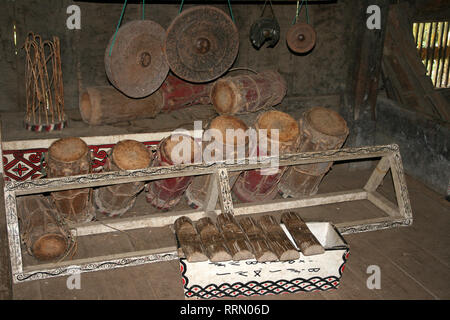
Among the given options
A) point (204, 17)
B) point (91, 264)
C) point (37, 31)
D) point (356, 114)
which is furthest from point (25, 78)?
point (356, 114)

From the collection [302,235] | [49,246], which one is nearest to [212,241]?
[302,235]

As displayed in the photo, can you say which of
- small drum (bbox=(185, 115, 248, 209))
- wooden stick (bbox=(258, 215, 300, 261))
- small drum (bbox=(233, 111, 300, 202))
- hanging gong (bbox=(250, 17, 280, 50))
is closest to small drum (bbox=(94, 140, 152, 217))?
small drum (bbox=(185, 115, 248, 209))

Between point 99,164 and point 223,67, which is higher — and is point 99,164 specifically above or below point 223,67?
below

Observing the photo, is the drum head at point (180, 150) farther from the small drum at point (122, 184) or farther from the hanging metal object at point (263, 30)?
the hanging metal object at point (263, 30)

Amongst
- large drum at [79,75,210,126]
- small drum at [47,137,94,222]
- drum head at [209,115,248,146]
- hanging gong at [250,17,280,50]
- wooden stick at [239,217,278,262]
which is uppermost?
hanging gong at [250,17,280,50]

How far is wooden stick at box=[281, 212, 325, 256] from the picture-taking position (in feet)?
10.8

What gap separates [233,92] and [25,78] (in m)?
2.20

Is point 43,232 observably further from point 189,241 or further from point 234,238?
point 234,238

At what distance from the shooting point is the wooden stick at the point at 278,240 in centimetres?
327

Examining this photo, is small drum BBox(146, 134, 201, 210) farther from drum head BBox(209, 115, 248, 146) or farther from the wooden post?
the wooden post

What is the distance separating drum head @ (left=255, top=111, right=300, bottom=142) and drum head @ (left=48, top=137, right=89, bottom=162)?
1580 millimetres

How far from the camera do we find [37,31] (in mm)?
5039

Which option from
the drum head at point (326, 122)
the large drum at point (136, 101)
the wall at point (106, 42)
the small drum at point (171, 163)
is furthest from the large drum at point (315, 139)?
the large drum at point (136, 101)
